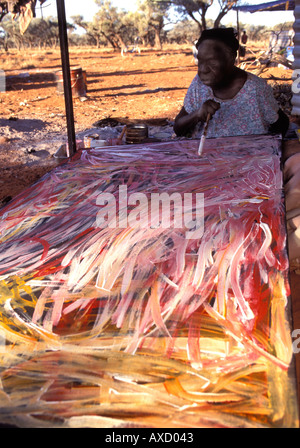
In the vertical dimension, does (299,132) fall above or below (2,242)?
above

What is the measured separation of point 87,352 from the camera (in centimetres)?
96

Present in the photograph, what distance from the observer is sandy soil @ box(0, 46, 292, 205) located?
5285 mm

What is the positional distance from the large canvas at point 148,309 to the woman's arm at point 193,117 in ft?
3.13

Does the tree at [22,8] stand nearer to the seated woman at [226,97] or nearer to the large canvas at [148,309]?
the seated woman at [226,97]

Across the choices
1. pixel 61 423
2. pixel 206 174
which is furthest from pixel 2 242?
pixel 206 174

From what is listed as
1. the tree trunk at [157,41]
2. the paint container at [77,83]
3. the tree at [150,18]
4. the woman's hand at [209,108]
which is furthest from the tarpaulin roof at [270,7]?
the tree at [150,18]

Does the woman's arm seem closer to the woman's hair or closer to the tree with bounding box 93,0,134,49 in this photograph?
the woman's hair

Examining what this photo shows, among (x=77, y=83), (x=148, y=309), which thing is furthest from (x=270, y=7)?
(x=148, y=309)

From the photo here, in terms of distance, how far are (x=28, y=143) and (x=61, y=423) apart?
573 cm

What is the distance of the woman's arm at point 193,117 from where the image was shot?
105 inches

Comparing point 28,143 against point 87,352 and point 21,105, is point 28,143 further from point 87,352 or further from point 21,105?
point 87,352

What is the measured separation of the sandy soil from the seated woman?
1.92 metres

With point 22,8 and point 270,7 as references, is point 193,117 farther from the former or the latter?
point 270,7

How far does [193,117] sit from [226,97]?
0.28 meters
